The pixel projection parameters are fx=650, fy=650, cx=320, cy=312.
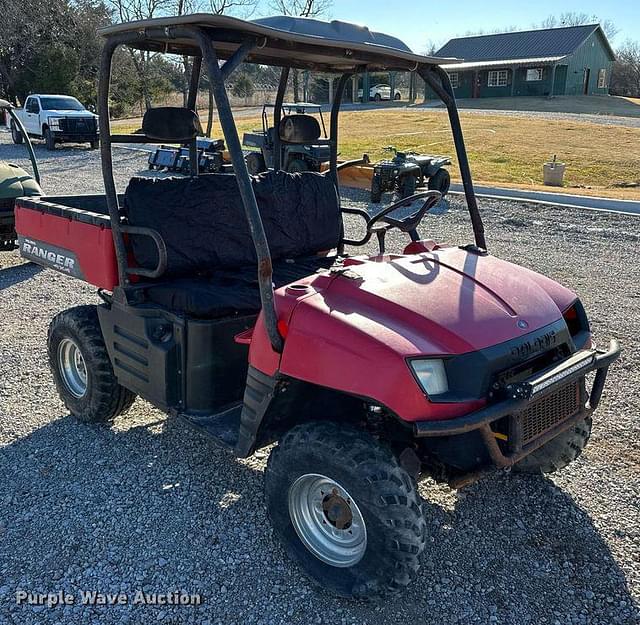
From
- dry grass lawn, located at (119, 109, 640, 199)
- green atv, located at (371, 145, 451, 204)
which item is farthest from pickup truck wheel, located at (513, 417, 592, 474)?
dry grass lawn, located at (119, 109, 640, 199)

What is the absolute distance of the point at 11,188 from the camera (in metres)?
6.78

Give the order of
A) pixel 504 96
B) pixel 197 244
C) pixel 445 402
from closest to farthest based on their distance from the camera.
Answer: pixel 445 402 < pixel 197 244 < pixel 504 96

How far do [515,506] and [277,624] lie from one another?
127 cm

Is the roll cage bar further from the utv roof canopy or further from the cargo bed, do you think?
the cargo bed

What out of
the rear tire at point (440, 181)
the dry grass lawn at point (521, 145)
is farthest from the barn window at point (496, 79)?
the rear tire at point (440, 181)

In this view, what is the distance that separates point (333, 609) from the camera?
2.42 metres

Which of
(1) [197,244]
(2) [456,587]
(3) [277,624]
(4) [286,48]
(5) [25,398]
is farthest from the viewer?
(5) [25,398]

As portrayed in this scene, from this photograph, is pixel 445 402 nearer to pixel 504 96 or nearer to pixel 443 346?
pixel 443 346

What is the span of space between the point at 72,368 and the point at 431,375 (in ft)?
8.12

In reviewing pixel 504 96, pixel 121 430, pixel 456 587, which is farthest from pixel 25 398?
pixel 504 96

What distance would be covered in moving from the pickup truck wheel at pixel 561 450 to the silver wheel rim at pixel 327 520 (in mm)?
988

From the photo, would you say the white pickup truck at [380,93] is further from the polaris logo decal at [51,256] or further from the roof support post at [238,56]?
the roof support post at [238,56]

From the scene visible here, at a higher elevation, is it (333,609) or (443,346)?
(443,346)

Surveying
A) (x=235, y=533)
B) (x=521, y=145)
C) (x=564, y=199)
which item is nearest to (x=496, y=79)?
(x=521, y=145)
